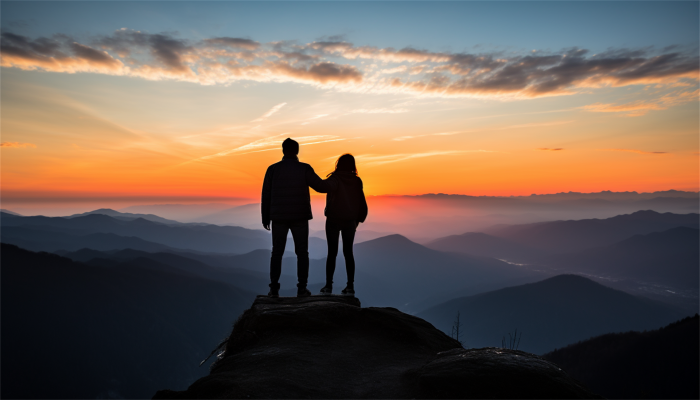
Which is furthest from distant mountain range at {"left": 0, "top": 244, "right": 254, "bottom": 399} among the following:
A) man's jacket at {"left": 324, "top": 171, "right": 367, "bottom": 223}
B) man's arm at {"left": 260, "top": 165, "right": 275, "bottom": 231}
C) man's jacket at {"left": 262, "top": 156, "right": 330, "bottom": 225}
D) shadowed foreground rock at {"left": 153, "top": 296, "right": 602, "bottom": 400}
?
man's jacket at {"left": 324, "top": 171, "right": 367, "bottom": 223}

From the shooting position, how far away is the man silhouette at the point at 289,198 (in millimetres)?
9289

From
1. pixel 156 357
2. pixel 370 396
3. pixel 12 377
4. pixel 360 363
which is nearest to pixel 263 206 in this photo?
pixel 360 363

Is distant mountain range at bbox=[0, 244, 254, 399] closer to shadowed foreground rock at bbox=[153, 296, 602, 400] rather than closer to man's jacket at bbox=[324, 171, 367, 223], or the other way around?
shadowed foreground rock at bbox=[153, 296, 602, 400]

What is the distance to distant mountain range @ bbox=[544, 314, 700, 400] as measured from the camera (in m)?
93.1

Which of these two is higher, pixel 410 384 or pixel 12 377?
pixel 410 384

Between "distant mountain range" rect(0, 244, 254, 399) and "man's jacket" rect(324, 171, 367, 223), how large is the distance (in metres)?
157

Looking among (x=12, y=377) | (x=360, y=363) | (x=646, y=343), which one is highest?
(x=360, y=363)

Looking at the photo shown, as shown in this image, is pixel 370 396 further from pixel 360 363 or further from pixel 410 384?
pixel 360 363

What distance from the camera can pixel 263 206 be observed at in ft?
31.1

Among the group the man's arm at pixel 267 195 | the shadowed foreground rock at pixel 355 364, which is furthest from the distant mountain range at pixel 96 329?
the shadowed foreground rock at pixel 355 364

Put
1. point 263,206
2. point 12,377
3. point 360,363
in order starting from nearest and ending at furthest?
point 360,363 < point 263,206 < point 12,377

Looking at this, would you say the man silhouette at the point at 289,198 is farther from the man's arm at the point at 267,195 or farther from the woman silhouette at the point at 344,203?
the woman silhouette at the point at 344,203

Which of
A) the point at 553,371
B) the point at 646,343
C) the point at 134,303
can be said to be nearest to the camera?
the point at 553,371

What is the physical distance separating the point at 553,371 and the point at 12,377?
167m
